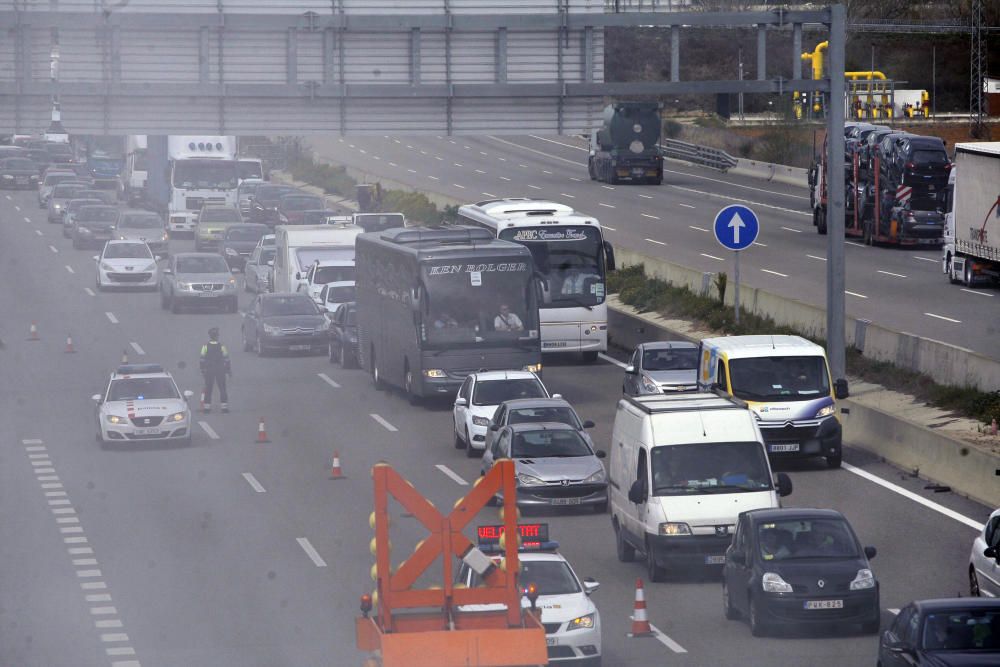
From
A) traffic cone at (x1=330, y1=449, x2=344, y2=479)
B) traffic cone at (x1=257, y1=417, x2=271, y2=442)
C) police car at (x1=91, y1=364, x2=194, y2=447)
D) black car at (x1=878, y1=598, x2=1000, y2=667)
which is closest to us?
black car at (x1=878, y1=598, x2=1000, y2=667)

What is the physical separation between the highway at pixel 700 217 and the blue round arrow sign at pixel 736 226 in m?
5.94

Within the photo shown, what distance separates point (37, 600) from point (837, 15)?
15.2 meters

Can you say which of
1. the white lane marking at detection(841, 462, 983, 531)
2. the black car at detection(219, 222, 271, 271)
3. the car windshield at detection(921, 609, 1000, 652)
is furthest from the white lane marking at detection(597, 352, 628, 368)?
the car windshield at detection(921, 609, 1000, 652)

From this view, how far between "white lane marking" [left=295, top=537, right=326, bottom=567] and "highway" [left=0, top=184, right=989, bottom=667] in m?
0.03

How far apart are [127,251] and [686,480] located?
37069 mm

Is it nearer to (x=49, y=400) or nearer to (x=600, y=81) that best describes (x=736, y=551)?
(x=600, y=81)

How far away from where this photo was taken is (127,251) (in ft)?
177

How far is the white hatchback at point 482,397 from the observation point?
1096 inches

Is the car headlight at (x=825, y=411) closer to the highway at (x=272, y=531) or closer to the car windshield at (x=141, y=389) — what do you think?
the highway at (x=272, y=531)

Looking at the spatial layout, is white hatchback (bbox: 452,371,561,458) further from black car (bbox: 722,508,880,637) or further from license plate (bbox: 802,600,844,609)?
license plate (bbox: 802,600,844,609)

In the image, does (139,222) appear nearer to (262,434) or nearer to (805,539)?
(262,434)

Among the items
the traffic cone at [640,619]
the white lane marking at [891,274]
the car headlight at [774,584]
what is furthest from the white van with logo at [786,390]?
the white lane marking at [891,274]

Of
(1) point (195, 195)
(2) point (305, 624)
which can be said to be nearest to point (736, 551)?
(2) point (305, 624)

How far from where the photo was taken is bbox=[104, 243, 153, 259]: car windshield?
53.7m
